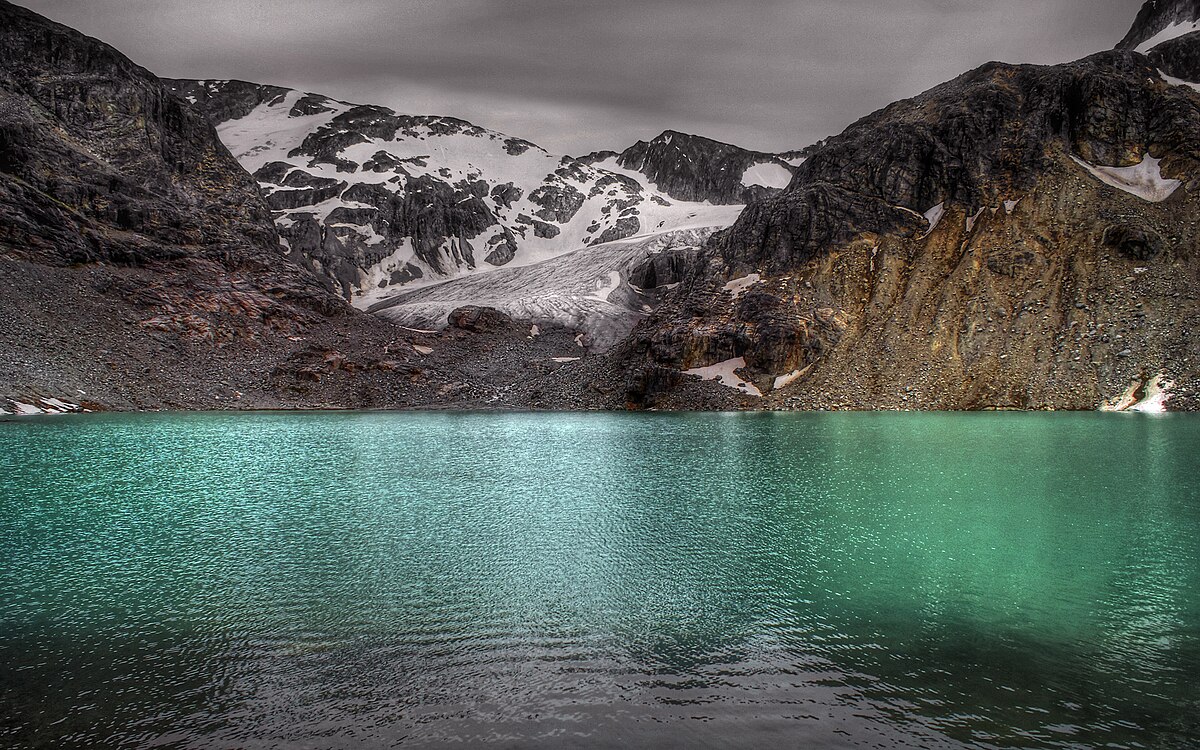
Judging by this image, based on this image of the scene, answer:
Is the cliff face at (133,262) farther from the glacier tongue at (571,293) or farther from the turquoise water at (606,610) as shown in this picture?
the turquoise water at (606,610)

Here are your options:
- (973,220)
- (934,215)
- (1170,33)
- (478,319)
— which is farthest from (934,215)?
(478,319)

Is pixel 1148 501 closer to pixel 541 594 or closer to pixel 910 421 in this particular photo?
pixel 541 594

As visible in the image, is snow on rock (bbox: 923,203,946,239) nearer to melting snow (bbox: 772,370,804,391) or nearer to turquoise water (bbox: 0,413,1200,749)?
melting snow (bbox: 772,370,804,391)

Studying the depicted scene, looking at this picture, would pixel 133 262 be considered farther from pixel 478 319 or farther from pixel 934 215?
pixel 934 215

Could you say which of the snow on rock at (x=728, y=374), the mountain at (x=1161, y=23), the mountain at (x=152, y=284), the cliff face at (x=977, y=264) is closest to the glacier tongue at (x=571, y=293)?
the mountain at (x=152, y=284)

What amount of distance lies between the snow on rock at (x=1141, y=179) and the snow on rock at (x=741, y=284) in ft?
150

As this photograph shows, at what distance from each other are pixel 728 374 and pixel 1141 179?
60.4 metres

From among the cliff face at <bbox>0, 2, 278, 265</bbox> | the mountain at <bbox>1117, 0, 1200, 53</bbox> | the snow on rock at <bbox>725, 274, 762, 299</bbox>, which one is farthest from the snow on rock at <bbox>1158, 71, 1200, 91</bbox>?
the cliff face at <bbox>0, 2, 278, 265</bbox>

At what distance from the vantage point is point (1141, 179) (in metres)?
81.3

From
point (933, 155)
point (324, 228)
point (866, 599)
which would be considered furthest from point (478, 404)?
point (324, 228)

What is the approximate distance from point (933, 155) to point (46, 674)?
4271 inches

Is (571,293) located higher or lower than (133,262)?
higher

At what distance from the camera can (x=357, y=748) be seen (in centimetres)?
736

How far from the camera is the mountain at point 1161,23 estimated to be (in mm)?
113681
